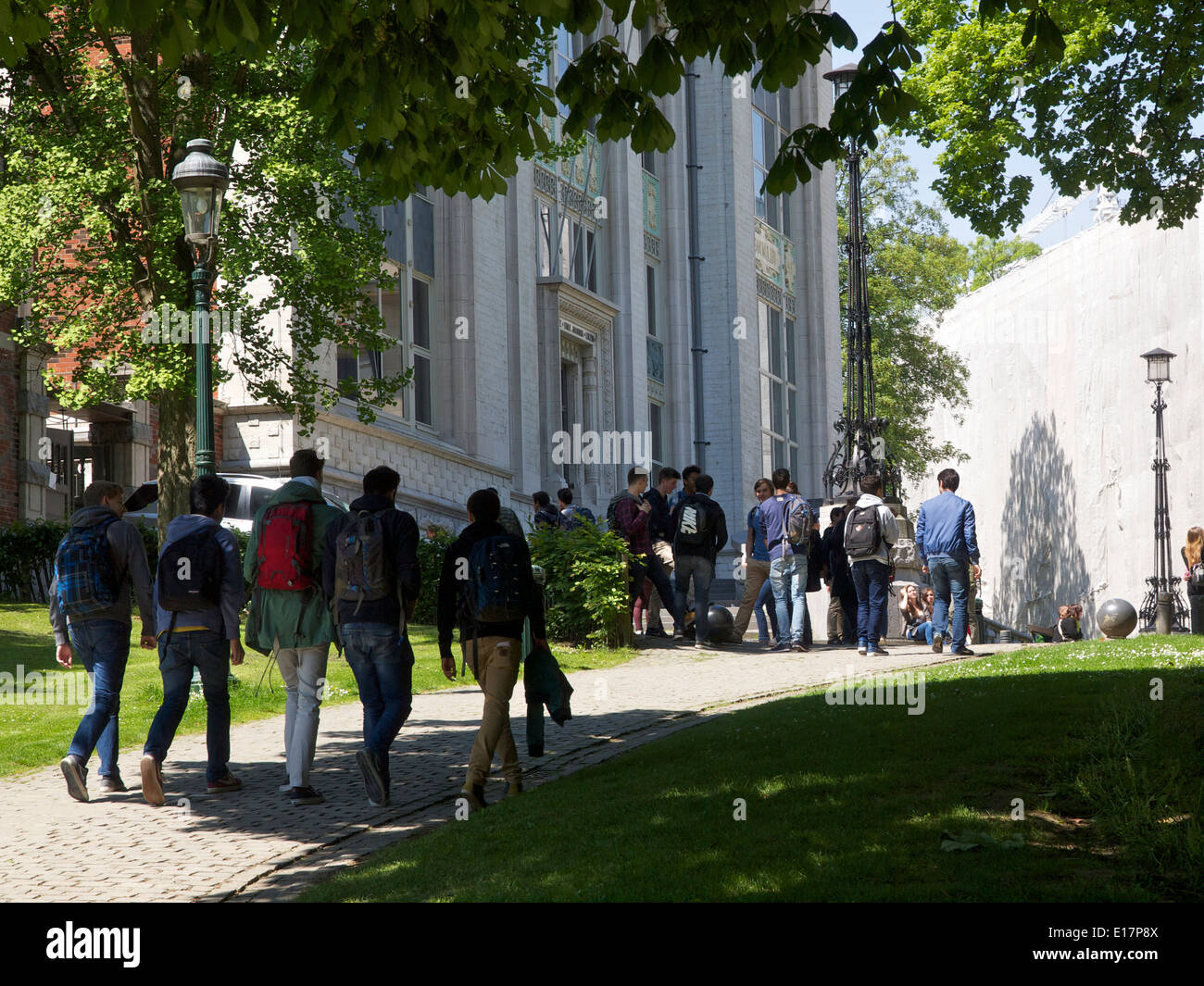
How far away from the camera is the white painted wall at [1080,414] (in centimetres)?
3189

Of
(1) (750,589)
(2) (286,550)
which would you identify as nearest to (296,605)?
(2) (286,550)

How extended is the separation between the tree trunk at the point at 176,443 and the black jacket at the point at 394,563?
26.8 feet

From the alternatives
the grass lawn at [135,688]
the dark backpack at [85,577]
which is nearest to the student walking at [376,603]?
the dark backpack at [85,577]

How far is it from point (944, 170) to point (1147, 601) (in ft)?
53.1

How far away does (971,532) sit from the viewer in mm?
15250

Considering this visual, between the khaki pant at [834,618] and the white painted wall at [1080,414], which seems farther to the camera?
the white painted wall at [1080,414]

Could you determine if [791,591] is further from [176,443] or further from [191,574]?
[191,574]

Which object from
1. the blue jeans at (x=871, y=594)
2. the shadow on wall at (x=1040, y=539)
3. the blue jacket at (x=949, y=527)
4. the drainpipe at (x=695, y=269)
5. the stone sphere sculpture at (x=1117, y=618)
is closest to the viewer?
the blue jacket at (x=949, y=527)

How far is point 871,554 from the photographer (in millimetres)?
15703

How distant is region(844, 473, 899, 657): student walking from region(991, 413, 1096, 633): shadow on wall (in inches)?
835

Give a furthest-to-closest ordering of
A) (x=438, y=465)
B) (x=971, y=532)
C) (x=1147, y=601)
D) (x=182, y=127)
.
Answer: (x=1147, y=601)
(x=438, y=465)
(x=182, y=127)
(x=971, y=532)

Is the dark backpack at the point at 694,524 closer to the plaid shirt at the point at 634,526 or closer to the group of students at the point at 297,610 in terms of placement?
the plaid shirt at the point at 634,526
